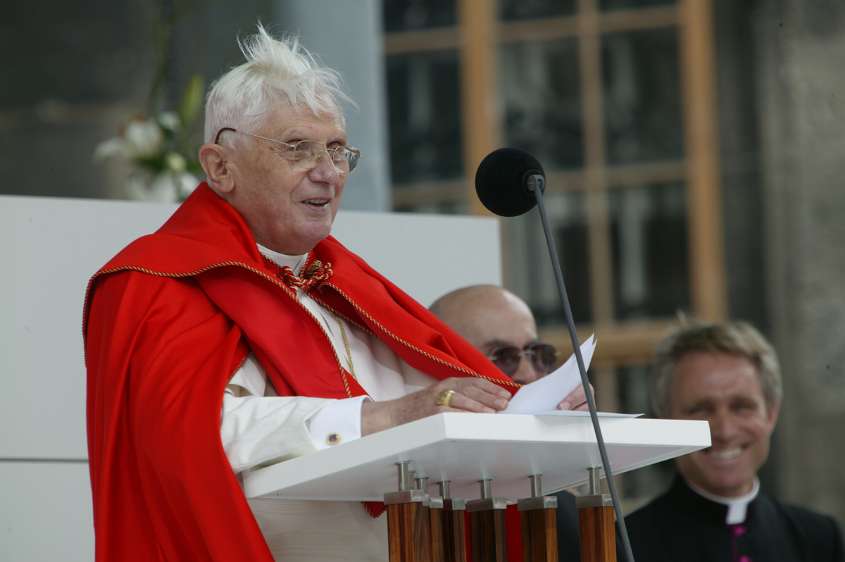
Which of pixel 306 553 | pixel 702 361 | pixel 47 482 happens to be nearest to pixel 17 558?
pixel 47 482

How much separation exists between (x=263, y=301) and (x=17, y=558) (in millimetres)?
1308

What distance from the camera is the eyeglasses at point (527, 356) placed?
4.34 m

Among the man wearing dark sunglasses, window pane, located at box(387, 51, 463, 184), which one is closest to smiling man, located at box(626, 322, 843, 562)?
the man wearing dark sunglasses

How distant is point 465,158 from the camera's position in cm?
1125

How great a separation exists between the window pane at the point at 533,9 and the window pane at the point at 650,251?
1360 millimetres

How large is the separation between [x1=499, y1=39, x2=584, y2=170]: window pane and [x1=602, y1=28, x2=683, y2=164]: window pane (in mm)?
251

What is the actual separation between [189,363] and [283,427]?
0.25 meters

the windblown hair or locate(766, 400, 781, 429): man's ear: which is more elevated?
the windblown hair

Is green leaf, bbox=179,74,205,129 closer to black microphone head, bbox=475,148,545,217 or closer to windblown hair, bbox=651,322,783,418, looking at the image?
windblown hair, bbox=651,322,783,418

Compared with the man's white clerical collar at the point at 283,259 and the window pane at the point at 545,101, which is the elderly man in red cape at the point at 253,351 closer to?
the man's white clerical collar at the point at 283,259

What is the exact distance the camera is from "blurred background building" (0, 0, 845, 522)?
10602mm

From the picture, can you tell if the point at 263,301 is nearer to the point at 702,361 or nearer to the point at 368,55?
the point at 702,361

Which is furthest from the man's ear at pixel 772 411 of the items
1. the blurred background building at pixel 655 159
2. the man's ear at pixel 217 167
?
the blurred background building at pixel 655 159

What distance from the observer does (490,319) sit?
14.3 ft
